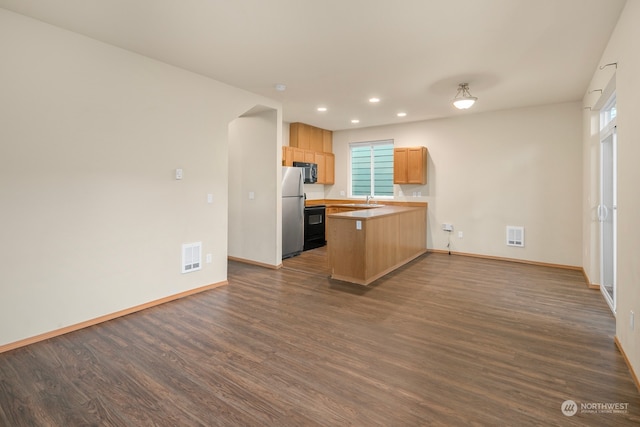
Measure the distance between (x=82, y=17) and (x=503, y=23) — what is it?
3.60m

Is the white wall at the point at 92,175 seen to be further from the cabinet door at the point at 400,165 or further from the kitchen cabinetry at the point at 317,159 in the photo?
the cabinet door at the point at 400,165

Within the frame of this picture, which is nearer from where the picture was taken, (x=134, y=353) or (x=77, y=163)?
(x=134, y=353)

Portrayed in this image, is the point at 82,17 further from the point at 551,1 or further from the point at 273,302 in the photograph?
the point at 551,1

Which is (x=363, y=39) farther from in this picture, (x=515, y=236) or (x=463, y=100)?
(x=515, y=236)

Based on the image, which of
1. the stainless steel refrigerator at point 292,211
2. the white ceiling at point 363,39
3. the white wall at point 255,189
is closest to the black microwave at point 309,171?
the stainless steel refrigerator at point 292,211

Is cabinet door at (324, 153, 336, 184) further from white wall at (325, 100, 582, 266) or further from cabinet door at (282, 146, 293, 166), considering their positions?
white wall at (325, 100, 582, 266)

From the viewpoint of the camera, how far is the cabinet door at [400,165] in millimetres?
6676

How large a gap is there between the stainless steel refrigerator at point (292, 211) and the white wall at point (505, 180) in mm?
2322

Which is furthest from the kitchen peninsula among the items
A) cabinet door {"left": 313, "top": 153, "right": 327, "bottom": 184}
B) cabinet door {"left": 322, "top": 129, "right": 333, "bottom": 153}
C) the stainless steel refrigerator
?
cabinet door {"left": 322, "top": 129, "right": 333, "bottom": 153}

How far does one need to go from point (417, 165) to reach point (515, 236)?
2222 mm

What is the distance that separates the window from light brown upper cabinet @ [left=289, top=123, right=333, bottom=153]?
616mm

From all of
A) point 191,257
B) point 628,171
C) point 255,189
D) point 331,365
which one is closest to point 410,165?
point 255,189

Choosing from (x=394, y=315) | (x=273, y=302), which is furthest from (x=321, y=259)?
(x=394, y=315)

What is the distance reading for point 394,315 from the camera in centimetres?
333
